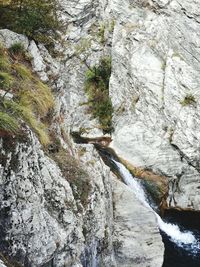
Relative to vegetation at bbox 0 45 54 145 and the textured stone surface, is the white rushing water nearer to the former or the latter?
the textured stone surface

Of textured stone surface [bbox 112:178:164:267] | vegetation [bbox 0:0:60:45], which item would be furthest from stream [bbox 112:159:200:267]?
vegetation [bbox 0:0:60:45]

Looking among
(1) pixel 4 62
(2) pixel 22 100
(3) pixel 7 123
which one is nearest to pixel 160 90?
(1) pixel 4 62

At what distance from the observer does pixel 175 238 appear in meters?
20.4

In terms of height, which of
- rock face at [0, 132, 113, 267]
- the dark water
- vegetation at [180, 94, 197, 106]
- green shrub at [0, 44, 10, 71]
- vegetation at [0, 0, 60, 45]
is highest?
vegetation at [0, 0, 60, 45]

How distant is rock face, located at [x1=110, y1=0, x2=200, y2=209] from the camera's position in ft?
77.4

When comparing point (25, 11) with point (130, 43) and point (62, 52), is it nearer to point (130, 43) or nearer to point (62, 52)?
point (62, 52)

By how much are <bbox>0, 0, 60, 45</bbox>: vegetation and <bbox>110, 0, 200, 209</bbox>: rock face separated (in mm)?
3956

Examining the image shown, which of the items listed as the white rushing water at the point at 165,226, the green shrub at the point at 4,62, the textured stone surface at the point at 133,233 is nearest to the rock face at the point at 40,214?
the textured stone surface at the point at 133,233

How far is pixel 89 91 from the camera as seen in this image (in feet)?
89.4

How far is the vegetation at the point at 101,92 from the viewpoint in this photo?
25.9 meters

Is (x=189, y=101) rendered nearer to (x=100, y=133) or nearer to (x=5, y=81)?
(x=100, y=133)

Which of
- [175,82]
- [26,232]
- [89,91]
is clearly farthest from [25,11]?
[26,232]

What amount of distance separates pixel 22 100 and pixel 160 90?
1240cm

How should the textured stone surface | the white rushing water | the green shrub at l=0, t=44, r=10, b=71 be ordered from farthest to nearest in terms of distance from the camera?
the white rushing water, the textured stone surface, the green shrub at l=0, t=44, r=10, b=71
